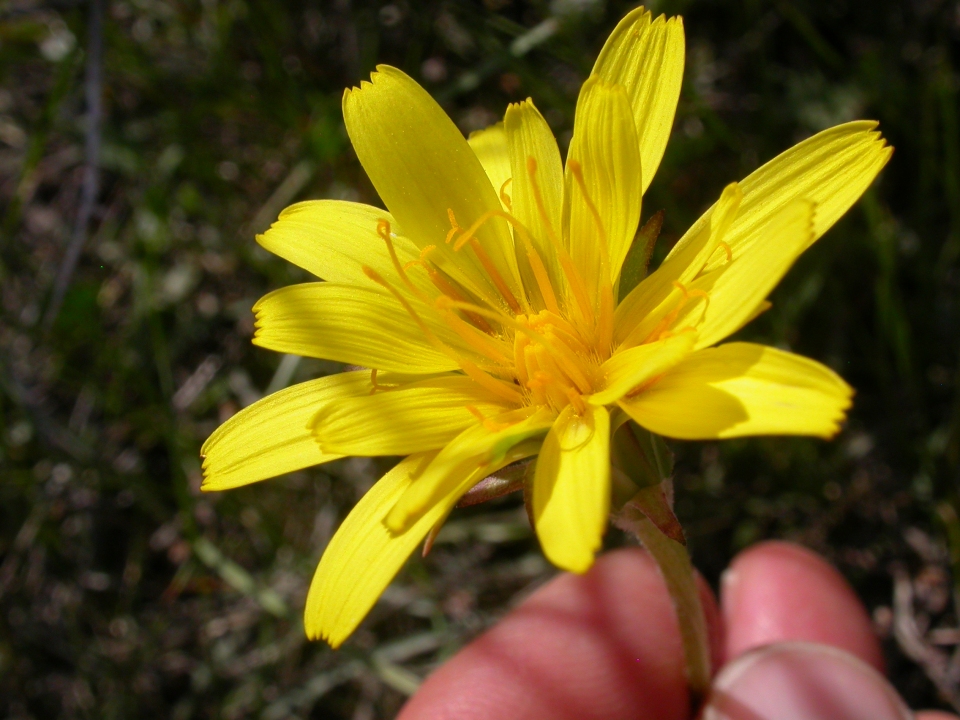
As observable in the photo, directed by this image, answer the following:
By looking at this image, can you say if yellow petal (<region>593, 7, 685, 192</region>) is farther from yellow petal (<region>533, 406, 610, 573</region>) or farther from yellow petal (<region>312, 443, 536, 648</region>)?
yellow petal (<region>312, 443, 536, 648</region>)

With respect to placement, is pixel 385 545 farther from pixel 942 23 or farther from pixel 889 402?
pixel 942 23

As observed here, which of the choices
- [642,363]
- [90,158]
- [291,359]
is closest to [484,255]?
[642,363]

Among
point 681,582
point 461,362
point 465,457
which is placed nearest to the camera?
point 465,457

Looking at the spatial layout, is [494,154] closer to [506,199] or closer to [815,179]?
[506,199]

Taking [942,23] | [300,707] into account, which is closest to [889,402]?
[942,23]

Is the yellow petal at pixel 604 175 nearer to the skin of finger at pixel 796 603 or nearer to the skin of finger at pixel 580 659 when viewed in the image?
the skin of finger at pixel 580 659

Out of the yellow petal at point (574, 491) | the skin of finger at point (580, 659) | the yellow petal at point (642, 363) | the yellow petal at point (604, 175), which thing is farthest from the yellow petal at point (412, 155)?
the skin of finger at point (580, 659)

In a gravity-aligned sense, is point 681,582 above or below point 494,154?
below
